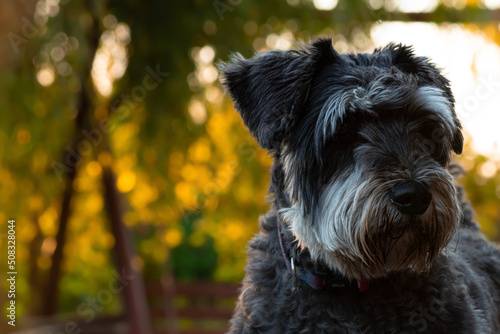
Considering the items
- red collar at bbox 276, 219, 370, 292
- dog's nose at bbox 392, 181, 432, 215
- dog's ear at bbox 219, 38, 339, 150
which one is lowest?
red collar at bbox 276, 219, 370, 292

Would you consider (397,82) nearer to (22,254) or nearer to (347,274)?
(347,274)

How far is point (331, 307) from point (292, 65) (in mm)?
1187

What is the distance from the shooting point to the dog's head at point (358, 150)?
286 centimetres

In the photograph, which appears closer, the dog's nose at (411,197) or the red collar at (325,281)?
the dog's nose at (411,197)

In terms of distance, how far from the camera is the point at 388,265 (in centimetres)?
300

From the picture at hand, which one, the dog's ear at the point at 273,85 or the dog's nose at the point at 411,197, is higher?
the dog's ear at the point at 273,85

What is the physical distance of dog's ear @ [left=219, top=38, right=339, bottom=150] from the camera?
122 inches

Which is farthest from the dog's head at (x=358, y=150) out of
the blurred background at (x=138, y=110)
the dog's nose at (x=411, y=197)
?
the blurred background at (x=138, y=110)

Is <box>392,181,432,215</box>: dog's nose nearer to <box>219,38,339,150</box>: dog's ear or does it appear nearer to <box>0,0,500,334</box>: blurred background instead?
<box>219,38,339,150</box>: dog's ear

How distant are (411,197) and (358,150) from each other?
1.11 ft

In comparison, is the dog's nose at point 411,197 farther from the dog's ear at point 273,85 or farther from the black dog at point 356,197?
the dog's ear at point 273,85

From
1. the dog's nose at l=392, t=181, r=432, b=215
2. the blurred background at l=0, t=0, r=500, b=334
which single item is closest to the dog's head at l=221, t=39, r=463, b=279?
the dog's nose at l=392, t=181, r=432, b=215

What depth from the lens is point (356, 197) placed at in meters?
2.87

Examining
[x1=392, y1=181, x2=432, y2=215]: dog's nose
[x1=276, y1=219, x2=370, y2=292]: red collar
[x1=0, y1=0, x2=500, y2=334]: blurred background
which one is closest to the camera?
[x1=392, y1=181, x2=432, y2=215]: dog's nose
